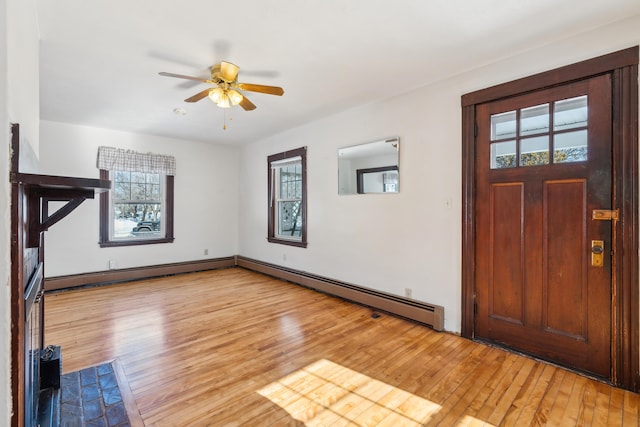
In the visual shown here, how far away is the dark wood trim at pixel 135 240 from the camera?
4754 millimetres

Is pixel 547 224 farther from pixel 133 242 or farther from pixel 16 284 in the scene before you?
pixel 133 242

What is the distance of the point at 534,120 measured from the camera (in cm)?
247

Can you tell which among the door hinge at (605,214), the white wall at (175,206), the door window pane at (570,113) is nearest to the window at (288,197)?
the white wall at (175,206)

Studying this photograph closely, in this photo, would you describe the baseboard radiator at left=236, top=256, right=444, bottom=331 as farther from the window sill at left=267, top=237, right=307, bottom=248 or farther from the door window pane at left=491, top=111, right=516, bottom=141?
the door window pane at left=491, top=111, right=516, bottom=141

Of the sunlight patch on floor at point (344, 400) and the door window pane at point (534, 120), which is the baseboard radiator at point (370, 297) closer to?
the sunlight patch on floor at point (344, 400)

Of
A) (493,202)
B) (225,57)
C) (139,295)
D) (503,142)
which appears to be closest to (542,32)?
(503,142)

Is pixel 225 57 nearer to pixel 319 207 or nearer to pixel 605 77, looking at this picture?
pixel 319 207

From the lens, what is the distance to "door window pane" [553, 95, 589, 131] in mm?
2242

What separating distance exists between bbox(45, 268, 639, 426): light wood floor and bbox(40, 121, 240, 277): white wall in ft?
3.72

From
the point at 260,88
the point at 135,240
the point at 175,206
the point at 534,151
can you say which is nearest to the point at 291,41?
the point at 260,88

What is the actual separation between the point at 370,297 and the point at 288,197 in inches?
93.2

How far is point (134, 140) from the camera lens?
16.5 feet

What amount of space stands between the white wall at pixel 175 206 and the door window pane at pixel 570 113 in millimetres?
5335

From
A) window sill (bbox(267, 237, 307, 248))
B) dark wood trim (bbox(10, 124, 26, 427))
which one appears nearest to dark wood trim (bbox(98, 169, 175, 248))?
window sill (bbox(267, 237, 307, 248))
